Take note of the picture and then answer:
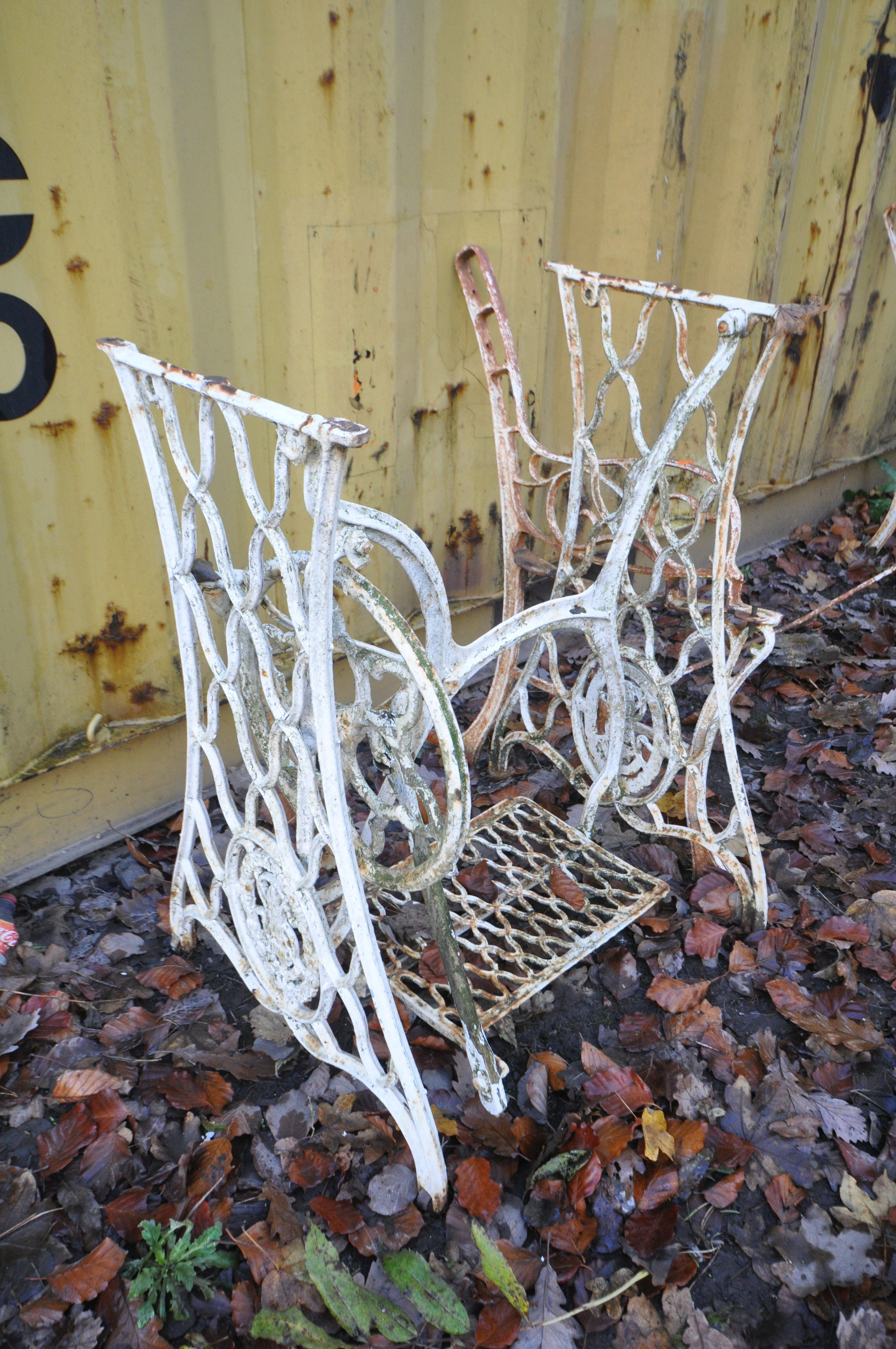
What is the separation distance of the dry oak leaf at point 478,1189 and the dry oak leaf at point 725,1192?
402 mm

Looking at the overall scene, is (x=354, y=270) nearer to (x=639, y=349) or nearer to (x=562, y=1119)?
(x=639, y=349)

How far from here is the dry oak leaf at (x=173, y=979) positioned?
6.69 feet

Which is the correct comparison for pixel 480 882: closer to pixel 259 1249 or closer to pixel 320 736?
pixel 259 1249

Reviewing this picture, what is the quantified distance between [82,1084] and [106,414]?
1.44 metres

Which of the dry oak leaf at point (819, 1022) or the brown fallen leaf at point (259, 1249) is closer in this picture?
the brown fallen leaf at point (259, 1249)

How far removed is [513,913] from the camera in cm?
216

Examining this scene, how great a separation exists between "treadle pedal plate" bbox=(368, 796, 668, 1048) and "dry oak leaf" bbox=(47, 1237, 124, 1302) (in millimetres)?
684

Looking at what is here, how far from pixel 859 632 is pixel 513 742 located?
1.91 meters

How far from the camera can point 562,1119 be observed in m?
1.78

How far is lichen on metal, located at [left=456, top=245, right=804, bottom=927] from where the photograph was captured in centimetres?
178

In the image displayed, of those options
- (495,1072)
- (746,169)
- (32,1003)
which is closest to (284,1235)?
(495,1072)

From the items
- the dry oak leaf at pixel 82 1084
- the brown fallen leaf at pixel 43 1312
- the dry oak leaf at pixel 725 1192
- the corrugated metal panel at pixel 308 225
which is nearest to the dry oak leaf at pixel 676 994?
the dry oak leaf at pixel 725 1192

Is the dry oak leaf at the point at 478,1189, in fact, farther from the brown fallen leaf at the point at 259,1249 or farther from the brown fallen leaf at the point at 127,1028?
the brown fallen leaf at the point at 127,1028

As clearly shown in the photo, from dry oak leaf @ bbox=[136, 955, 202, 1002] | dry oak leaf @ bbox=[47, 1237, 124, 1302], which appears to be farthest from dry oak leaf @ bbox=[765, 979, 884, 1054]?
dry oak leaf @ bbox=[47, 1237, 124, 1302]
